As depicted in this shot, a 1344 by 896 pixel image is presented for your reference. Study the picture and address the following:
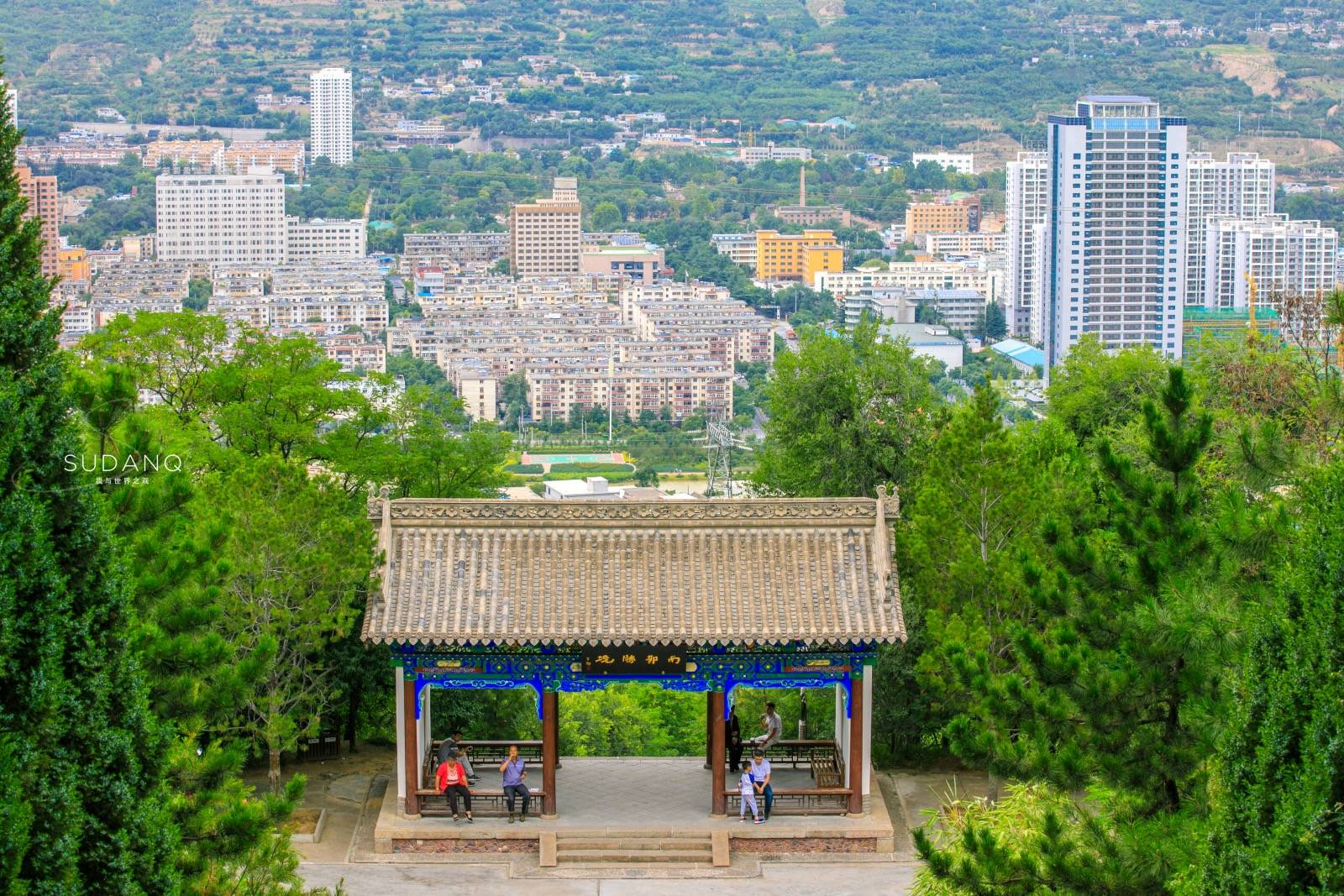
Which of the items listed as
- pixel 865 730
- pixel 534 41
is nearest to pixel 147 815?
pixel 865 730

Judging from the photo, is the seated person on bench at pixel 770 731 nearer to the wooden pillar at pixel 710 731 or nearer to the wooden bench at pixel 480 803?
the wooden pillar at pixel 710 731

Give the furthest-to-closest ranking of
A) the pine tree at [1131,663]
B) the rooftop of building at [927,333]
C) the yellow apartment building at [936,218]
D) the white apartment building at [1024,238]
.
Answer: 1. the yellow apartment building at [936,218]
2. the white apartment building at [1024,238]
3. the rooftop of building at [927,333]
4. the pine tree at [1131,663]

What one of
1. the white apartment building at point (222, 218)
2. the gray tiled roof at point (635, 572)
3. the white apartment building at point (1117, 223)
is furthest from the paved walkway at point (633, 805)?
the white apartment building at point (222, 218)

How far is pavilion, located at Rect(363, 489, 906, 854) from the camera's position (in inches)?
507

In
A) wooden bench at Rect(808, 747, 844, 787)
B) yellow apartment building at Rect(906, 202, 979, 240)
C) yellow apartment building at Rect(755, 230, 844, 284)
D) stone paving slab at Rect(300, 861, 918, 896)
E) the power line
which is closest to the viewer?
stone paving slab at Rect(300, 861, 918, 896)

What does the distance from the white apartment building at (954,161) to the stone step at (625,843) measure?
124m

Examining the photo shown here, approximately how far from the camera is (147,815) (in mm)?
7562

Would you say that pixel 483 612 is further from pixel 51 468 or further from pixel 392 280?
pixel 392 280

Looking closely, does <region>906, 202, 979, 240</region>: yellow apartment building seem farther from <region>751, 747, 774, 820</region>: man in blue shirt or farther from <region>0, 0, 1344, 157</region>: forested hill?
<region>751, 747, 774, 820</region>: man in blue shirt

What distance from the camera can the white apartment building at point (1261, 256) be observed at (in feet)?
319

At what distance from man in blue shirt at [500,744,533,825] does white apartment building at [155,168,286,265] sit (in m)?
108

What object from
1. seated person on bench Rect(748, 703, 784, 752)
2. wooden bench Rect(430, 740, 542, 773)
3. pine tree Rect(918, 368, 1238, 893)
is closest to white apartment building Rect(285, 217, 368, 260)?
wooden bench Rect(430, 740, 542, 773)

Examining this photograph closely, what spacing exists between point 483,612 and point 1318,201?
376 feet

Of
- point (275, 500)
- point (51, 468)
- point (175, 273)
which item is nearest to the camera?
point (51, 468)
